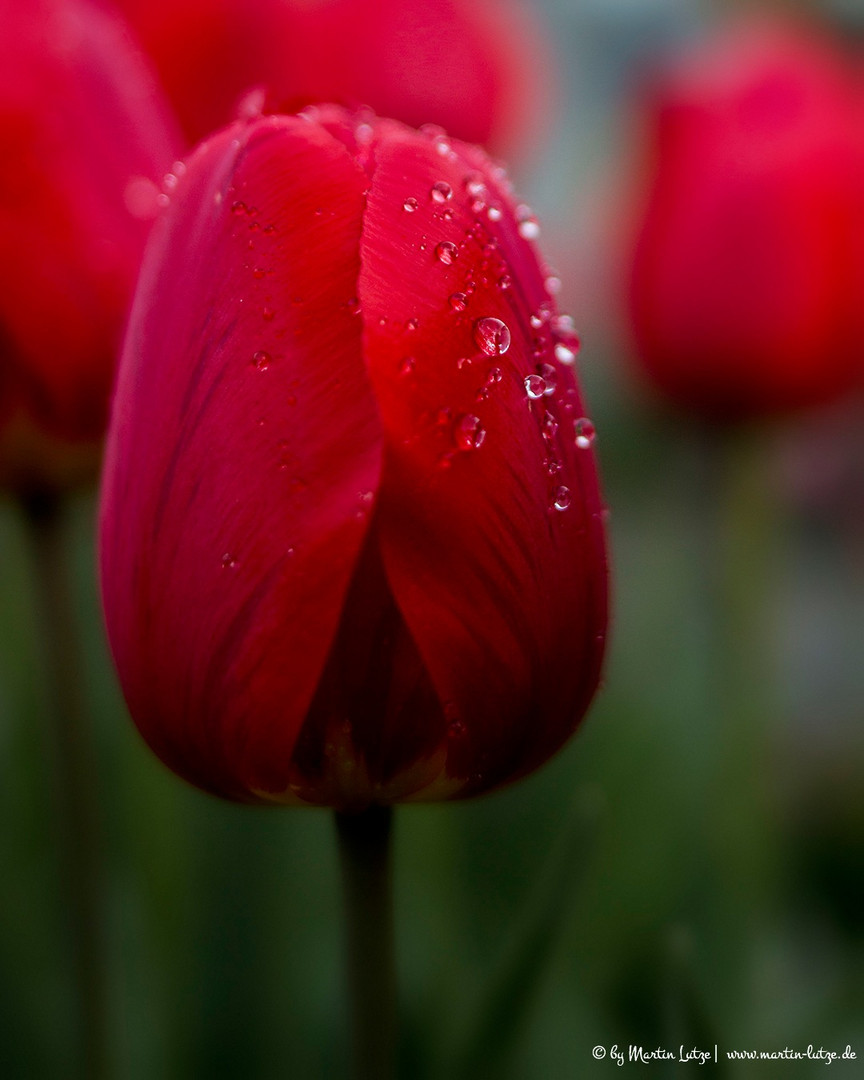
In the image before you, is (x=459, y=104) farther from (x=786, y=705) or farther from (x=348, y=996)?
(x=348, y=996)

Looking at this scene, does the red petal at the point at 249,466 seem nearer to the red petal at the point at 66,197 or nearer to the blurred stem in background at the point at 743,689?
the red petal at the point at 66,197

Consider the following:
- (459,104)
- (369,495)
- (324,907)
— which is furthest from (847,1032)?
(459,104)

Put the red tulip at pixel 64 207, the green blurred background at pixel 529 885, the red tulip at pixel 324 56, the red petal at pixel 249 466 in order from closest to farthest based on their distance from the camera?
the red petal at pixel 249 466, the red tulip at pixel 64 207, the green blurred background at pixel 529 885, the red tulip at pixel 324 56

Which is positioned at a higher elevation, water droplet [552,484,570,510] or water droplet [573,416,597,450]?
water droplet [573,416,597,450]

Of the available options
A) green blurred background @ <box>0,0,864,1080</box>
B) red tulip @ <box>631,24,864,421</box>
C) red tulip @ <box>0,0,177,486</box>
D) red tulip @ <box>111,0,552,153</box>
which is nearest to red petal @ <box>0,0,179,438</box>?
red tulip @ <box>0,0,177,486</box>

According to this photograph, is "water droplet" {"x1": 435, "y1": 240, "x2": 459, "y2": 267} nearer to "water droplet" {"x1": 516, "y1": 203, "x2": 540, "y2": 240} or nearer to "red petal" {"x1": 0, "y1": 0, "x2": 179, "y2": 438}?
"water droplet" {"x1": 516, "y1": 203, "x2": 540, "y2": 240}

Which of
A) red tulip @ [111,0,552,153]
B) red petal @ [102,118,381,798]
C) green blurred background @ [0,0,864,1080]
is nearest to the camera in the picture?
red petal @ [102,118,381,798]

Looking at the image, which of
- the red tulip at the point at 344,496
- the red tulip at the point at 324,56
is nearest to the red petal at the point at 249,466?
the red tulip at the point at 344,496
